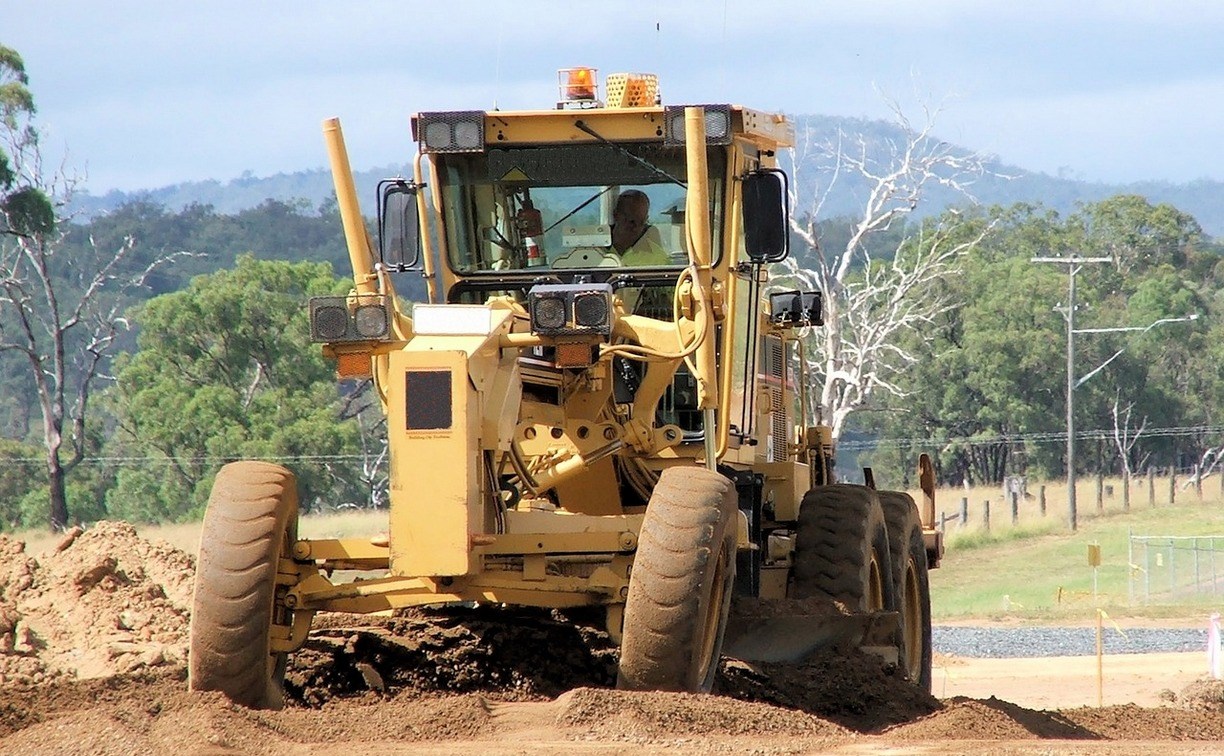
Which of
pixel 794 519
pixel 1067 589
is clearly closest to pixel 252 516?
pixel 794 519

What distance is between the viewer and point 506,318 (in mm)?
9891

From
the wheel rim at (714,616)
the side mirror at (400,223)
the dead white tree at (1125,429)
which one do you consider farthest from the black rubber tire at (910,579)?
the dead white tree at (1125,429)

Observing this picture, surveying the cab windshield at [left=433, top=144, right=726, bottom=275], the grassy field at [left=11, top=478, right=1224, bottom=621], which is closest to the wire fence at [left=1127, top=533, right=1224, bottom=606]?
the grassy field at [left=11, top=478, right=1224, bottom=621]

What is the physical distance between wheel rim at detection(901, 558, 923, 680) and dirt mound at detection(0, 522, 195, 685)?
17.0 feet

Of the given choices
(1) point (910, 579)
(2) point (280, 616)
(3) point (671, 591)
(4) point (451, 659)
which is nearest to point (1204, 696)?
(1) point (910, 579)

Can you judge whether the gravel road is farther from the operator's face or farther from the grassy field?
the operator's face

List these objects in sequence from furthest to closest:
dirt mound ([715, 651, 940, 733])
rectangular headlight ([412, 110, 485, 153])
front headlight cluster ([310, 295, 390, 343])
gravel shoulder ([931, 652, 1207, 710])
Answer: gravel shoulder ([931, 652, 1207, 710]) → rectangular headlight ([412, 110, 485, 153]) → dirt mound ([715, 651, 940, 733]) → front headlight cluster ([310, 295, 390, 343])

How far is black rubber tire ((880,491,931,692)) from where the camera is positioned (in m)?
13.7

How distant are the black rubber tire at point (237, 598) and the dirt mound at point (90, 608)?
99.7 inches

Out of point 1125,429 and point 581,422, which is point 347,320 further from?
point 1125,429

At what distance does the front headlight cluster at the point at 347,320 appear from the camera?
376 inches

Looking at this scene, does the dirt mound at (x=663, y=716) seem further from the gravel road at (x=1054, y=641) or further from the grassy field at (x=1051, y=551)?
the gravel road at (x=1054, y=641)

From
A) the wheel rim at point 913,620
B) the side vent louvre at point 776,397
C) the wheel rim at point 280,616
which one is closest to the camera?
the wheel rim at point 280,616

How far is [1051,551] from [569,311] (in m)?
39.1
